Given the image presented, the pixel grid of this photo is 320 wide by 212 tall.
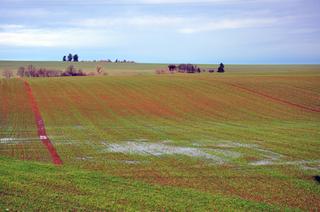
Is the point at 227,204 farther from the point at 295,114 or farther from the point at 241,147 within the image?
the point at 295,114

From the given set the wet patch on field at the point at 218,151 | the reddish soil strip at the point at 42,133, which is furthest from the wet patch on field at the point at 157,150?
the reddish soil strip at the point at 42,133

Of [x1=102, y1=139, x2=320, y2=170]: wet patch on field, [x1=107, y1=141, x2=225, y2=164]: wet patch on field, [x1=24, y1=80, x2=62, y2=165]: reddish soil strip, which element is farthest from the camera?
[x1=107, y1=141, x2=225, y2=164]: wet patch on field

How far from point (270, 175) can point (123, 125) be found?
17730 mm

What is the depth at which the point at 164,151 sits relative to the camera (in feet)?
70.4

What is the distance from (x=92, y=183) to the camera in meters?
13.8

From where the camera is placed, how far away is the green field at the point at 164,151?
12.5 m

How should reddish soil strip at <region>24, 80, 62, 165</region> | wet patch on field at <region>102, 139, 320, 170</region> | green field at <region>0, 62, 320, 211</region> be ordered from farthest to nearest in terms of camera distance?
reddish soil strip at <region>24, 80, 62, 165</region>
wet patch on field at <region>102, 139, 320, 170</region>
green field at <region>0, 62, 320, 211</region>

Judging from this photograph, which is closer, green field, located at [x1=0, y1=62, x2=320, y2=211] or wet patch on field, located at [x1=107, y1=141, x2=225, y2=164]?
green field, located at [x1=0, y1=62, x2=320, y2=211]

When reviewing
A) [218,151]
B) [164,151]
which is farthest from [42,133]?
[218,151]

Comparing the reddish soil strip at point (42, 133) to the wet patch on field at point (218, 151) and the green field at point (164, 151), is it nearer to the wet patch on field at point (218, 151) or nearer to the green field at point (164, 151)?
the green field at point (164, 151)

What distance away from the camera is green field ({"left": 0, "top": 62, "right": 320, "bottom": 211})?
1248cm

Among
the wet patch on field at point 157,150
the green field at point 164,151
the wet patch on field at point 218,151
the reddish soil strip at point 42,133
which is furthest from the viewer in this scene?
the wet patch on field at point 157,150

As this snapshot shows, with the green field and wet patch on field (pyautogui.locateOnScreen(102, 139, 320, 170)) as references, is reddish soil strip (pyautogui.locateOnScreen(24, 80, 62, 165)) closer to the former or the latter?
the green field

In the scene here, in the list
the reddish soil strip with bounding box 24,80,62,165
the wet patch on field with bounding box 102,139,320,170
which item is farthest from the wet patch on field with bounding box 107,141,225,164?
the reddish soil strip with bounding box 24,80,62,165
